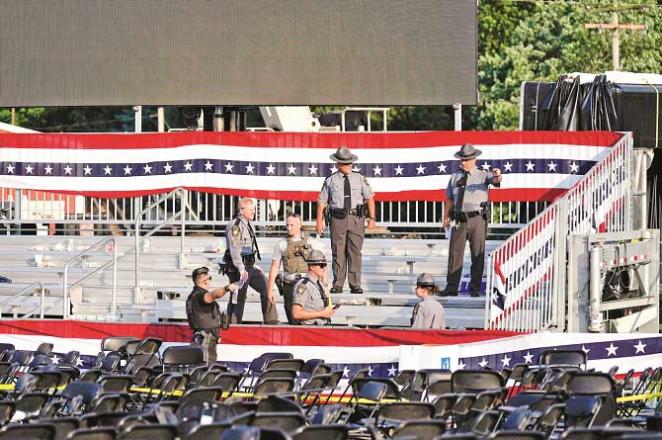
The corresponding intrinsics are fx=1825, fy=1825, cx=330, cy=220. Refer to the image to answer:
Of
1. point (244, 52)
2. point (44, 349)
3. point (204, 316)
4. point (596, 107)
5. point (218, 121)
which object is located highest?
point (244, 52)

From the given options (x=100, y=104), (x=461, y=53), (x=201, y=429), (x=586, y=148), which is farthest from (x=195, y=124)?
(x=201, y=429)

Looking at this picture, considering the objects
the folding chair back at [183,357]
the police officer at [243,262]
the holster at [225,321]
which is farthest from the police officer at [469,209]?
the folding chair back at [183,357]

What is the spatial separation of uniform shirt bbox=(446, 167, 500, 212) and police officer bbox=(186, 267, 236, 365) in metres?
3.08

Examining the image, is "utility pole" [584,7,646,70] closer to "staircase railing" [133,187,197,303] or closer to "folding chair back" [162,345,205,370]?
"staircase railing" [133,187,197,303]

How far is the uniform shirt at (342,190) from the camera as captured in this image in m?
22.0

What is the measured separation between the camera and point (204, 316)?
2030cm

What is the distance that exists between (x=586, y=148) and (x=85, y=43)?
7.35m

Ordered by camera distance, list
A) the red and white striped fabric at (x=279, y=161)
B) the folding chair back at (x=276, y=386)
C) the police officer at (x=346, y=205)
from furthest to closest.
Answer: the red and white striped fabric at (x=279, y=161) → the police officer at (x=346, y=205) → the folding chair back at (x=276, y=386)

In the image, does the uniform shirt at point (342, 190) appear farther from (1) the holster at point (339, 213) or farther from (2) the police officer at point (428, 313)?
(2) the police officer at point (428, 313)

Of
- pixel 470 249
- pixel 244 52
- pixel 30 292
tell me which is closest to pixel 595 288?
pixel 470 249

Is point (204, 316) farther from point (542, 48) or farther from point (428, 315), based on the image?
point (542, 48)

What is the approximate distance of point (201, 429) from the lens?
12031 mm

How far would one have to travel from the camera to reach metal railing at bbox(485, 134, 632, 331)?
20781mm

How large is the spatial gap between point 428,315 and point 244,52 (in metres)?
6.99
